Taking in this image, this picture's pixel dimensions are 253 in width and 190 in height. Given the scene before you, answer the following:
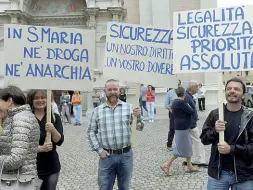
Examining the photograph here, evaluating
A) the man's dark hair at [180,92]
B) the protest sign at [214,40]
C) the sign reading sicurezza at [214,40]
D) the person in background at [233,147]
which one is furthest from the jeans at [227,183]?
the man's dark hair at [180,92]

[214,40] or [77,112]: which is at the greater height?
[214,40]

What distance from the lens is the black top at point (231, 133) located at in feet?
11.7

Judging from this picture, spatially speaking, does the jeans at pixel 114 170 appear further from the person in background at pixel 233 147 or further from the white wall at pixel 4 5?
the white wall at pixel 4 5

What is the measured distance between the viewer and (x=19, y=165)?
3195 mm

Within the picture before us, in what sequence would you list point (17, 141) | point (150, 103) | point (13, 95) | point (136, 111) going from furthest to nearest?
1. point (150, 103)
2. point (136, 111)
3. point (13, 95)
4. point (17, 141)

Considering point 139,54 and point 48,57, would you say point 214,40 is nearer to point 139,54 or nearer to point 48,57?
point 139,54

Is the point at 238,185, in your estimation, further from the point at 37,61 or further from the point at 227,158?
the point at 37,61

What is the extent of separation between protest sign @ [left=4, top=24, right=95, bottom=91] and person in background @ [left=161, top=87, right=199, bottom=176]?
9.83 feet

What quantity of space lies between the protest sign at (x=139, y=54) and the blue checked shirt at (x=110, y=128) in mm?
644

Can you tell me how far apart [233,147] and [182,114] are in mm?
3940

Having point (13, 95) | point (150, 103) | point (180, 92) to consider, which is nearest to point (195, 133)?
point (180, 92)

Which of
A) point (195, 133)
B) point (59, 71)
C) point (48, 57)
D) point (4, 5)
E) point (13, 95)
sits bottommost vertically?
point (195, 133)

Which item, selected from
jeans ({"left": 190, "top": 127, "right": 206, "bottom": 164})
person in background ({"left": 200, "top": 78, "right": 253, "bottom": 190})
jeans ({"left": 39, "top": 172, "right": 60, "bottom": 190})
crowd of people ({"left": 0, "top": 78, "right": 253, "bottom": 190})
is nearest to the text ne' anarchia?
crowd of people ({"left": 0, "top": 78, "right": 253, "bottom": 190})

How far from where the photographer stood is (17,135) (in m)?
3.18
